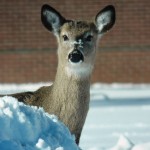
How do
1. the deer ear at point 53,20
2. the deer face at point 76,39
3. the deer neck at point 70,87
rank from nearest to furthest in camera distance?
the deer neck at point 70,87 < the deer face at point 76,39 < the deer ear at point 53,20

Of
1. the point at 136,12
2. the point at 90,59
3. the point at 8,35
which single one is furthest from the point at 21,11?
the point at 90,59

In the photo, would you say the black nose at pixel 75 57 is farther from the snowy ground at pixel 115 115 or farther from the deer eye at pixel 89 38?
the snowy ground at pixel 115 115


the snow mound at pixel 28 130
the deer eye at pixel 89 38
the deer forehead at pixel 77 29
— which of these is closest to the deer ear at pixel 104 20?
the deer forehead at pixel 77 29

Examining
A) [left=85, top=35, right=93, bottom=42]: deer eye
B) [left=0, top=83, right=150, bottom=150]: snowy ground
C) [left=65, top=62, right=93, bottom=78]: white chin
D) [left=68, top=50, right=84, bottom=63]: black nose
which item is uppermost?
[left=85, top=35, right=93, bottom=42]: deer eye

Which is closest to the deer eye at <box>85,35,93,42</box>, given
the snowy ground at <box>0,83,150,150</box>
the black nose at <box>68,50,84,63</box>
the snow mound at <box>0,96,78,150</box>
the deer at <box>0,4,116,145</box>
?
the deer at <box>0,4,116,145</box>

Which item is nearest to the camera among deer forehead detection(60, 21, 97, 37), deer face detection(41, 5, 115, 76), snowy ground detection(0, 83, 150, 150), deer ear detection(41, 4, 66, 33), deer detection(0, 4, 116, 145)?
deer detection(0, 4, 116, 145)

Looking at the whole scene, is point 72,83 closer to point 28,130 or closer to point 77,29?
point 77,29

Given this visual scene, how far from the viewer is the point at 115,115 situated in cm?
1114

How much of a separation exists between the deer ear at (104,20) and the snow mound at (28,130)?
3.96m

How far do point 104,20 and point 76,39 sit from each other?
93cm

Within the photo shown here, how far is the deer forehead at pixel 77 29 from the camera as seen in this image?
682 centimetres

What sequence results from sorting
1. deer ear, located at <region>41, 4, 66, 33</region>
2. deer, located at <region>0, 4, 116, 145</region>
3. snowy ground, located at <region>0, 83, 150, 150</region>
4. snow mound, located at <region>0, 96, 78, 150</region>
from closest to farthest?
1. snow mound, located at <region>0, 96, 78, 150</region>
2. deer, located at <region>0, 4, 116, 145</region>
3. deer ear, located at <region>41, 4, 66, 33</region>
4. snowy ground, located at <region>0, 83, 150, 150</region>

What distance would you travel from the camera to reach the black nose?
641 centimetres

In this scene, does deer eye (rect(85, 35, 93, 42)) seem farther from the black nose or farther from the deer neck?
the deer neck
